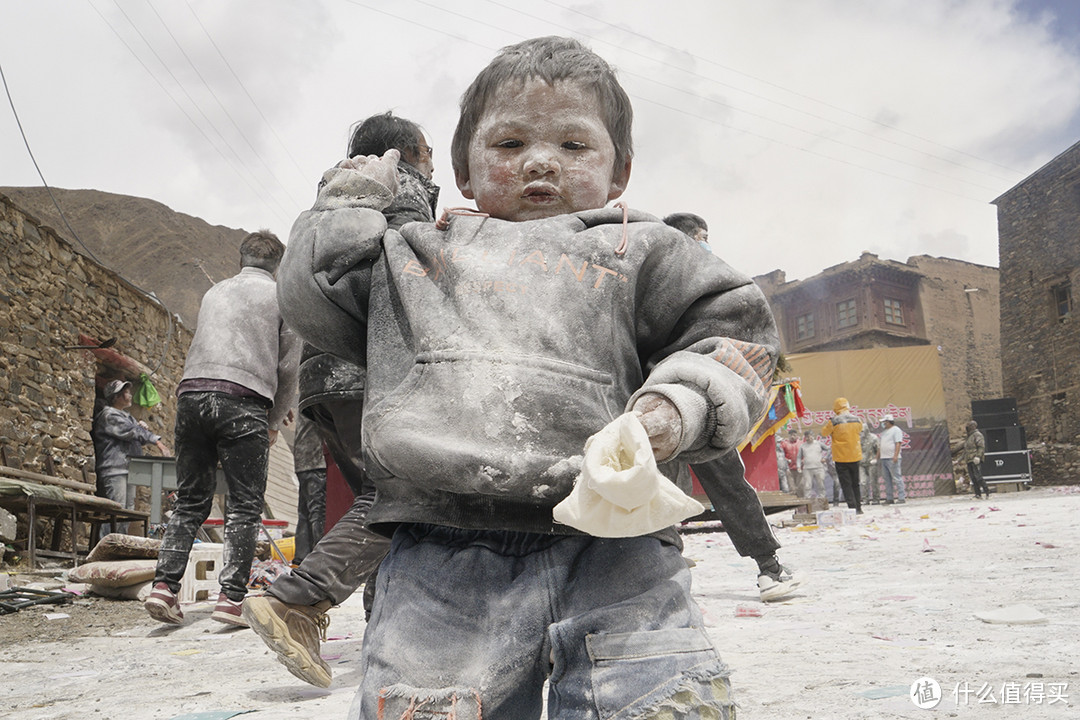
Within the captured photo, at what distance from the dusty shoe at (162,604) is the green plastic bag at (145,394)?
927 centimetres

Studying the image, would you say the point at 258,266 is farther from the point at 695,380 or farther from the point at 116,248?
the point at 116,248

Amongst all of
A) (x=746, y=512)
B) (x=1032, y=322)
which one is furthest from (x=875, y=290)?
(x=746, y=512)

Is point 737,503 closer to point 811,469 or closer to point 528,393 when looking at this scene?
point 528,393

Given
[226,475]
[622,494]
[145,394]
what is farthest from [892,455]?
[622,494]

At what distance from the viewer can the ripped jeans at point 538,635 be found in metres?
1.11

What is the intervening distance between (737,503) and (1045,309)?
86.8 ft

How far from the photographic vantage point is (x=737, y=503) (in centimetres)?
383

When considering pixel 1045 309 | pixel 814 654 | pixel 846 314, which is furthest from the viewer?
pixel 846 314

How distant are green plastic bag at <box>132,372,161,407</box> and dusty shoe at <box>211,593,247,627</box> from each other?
9330 millimetres

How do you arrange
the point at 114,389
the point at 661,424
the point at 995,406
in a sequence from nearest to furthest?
the point at 661,424
the point at 114,389
the point at 995,406

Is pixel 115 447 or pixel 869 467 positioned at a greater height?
pixel 115 447

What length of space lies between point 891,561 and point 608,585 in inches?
209

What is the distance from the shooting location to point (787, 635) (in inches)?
131

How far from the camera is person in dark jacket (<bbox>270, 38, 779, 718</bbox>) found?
114 centimetres
